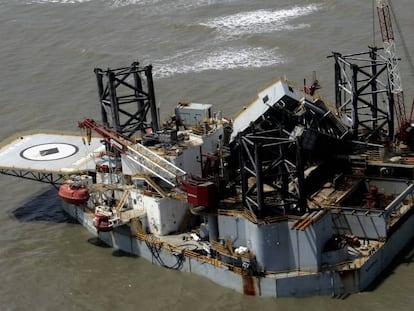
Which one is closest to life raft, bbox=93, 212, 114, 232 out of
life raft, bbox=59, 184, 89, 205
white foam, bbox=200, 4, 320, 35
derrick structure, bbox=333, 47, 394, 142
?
life raft, bbox=59, 184, 89, 205

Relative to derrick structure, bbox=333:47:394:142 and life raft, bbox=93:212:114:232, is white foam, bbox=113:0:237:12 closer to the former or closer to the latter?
derrick structure, bbox=333:47:394:142

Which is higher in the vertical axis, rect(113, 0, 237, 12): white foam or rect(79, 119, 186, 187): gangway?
rect(113, 0, 237, 12): white foam

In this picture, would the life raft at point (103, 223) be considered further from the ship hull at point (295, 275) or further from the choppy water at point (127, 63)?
the choppy water at point (127, 63)

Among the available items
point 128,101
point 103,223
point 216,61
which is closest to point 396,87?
point 128,101

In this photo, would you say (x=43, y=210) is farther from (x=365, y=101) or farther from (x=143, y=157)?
(x=365, y=101)

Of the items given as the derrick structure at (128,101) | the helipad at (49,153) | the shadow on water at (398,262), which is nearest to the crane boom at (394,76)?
the shadow on water at (398,262)
